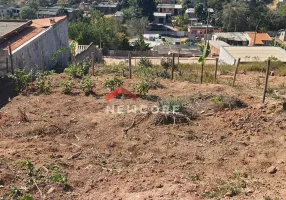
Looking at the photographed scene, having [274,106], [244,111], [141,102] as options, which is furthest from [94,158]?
[274,106]

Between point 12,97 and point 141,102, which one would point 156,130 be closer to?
point 141,102

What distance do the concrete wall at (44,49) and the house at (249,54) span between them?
10.1m

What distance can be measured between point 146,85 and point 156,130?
2.54 metres

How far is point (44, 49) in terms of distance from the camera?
17016 mm

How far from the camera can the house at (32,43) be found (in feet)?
44.4

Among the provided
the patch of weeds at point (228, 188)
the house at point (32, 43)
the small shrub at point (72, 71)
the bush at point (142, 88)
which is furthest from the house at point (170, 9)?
the patch of weeds at point (228, 188)

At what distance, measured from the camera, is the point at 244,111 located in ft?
29.6

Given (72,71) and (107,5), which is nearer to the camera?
(72,71)

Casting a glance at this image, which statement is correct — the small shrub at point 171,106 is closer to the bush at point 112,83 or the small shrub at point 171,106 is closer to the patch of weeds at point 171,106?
the patch of weeds at point 171,106

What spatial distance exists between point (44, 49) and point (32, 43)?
1.66 m

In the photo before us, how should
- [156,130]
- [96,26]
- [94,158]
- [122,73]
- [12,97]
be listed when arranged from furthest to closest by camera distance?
[96,26] → [122,73] → [12,97] → [156,130] → [94,158]

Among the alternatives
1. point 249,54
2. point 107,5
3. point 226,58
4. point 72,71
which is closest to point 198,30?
point 107,5

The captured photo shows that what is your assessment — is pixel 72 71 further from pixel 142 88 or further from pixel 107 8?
pixel 107 8

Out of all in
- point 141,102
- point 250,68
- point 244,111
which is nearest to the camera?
point 244,111
